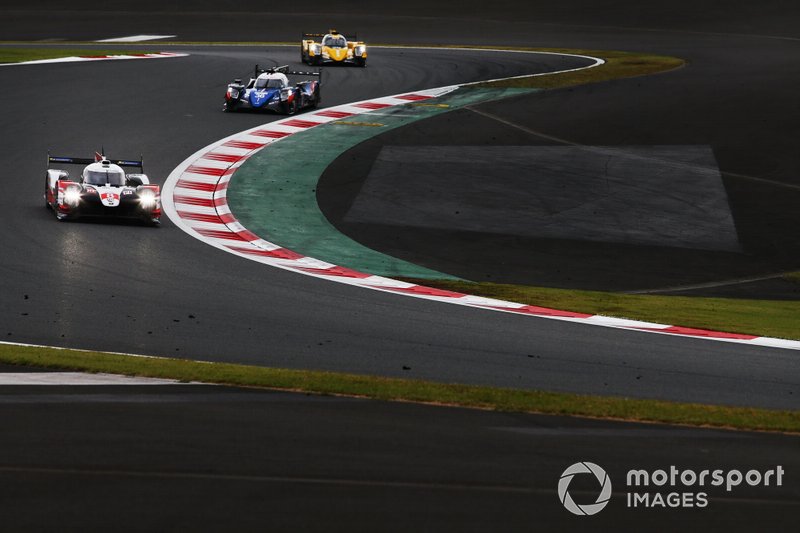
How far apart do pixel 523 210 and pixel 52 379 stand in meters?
12.8

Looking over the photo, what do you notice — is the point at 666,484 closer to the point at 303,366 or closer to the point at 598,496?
the point at 598,496

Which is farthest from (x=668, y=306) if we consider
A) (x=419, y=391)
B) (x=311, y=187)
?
(x=311, y=187)

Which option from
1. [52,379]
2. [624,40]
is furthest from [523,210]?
[624,40]

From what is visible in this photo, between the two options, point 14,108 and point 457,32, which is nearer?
point 14,108

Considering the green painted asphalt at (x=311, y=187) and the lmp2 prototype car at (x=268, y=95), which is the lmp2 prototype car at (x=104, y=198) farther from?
the lmp2 prototype car at (x=268, y=95)

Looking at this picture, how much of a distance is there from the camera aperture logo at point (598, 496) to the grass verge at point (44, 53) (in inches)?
1360

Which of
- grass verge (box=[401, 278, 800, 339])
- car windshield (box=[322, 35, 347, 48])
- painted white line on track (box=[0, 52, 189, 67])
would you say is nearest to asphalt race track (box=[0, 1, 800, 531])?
grass verge (box=[401, 278, 800, 339])

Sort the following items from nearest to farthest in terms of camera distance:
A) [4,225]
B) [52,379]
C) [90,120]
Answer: [52,379] → [4,225] → [90,120]

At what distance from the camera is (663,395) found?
39.4 feet

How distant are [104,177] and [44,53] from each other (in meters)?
24.1

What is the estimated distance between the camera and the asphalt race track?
8.27m

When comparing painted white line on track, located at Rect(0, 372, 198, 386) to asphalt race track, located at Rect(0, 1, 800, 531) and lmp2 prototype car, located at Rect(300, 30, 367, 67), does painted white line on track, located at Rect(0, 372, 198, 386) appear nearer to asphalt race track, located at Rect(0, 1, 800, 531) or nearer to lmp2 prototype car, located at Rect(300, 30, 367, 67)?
asphalt race track, located at Rect(0, 1, 800, 531)

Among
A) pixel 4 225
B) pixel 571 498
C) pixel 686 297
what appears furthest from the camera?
pixel 4 225

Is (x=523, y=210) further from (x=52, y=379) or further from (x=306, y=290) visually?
(x=52, y=379)
